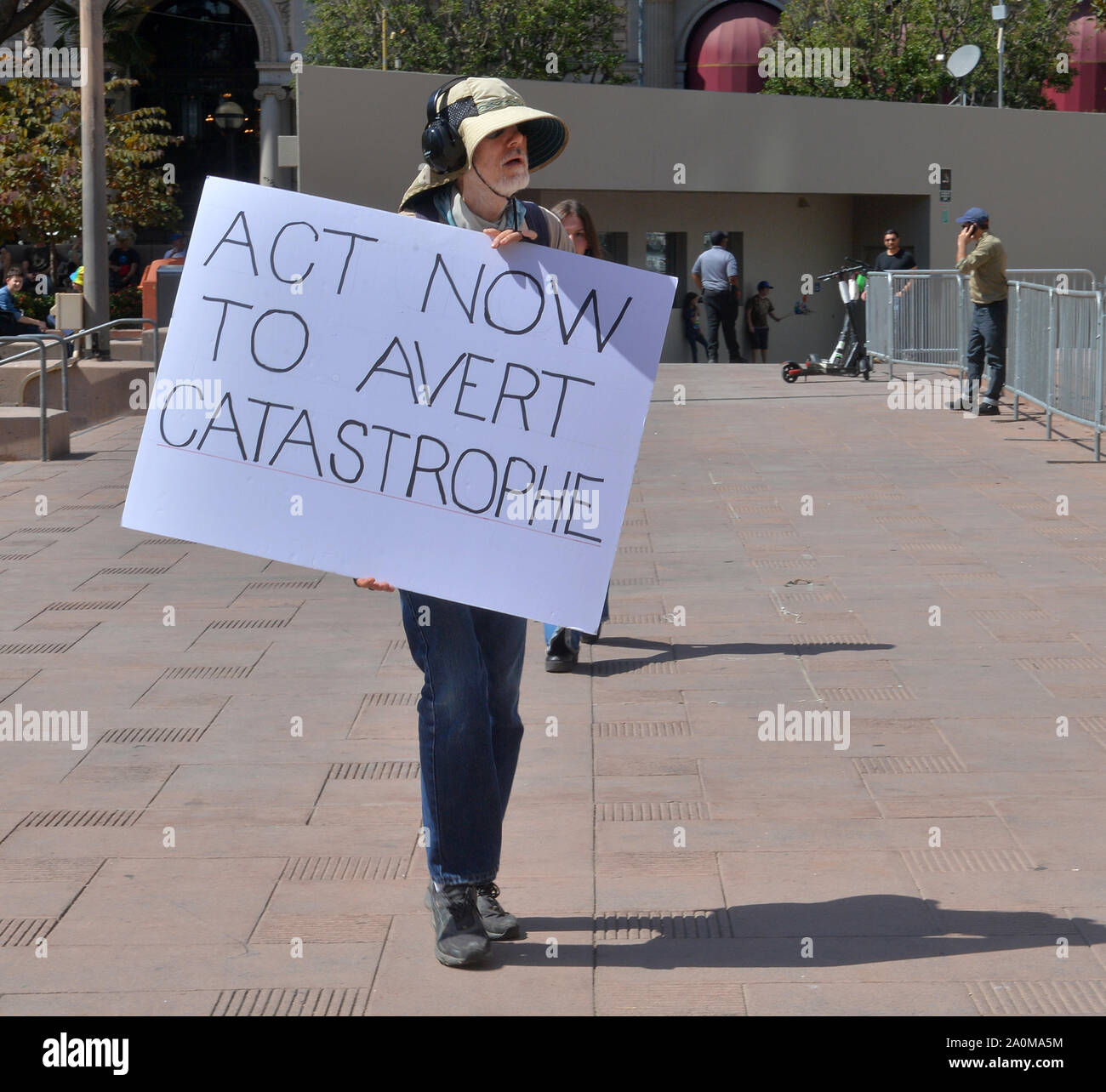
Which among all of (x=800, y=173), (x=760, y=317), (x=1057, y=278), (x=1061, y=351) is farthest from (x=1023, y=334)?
(x=800, y=173)

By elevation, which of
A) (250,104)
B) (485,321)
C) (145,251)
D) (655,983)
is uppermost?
(250,104)

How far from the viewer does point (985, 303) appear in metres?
14.5

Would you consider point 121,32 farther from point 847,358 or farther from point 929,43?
point 847,358

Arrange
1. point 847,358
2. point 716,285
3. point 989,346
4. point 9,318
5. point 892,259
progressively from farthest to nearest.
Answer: point 716,285 → point 892,259 → point 847,358 → point 9,318 → point 989,346

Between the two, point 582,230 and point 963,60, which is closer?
point 582,230

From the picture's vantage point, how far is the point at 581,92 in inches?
968

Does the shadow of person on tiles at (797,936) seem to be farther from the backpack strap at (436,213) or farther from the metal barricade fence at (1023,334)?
the metal barricade fence at (1023,334)

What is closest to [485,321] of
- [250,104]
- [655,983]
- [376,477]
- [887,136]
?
[376,477]

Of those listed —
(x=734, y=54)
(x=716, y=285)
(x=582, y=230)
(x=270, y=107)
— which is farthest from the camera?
(x=270, y=107)

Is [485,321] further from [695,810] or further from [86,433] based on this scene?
[86,433]

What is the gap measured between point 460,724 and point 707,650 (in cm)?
331

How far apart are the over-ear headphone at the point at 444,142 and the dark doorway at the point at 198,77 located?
39.2 metres

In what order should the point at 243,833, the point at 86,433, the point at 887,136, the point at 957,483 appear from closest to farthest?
the point at 243,833 → the point at 957,483 → the point at 86,433 → the point at 887,136

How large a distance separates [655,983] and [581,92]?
22.4 m
